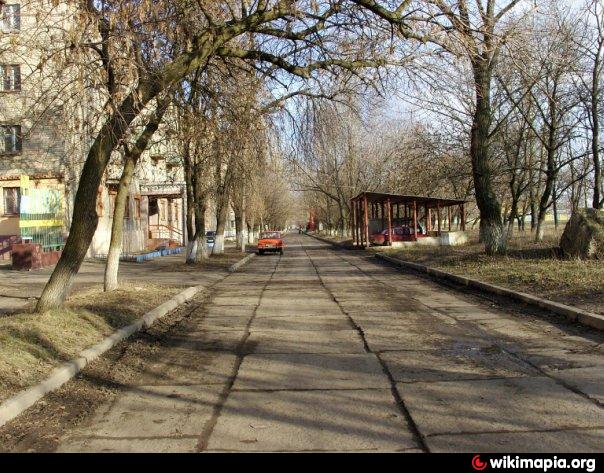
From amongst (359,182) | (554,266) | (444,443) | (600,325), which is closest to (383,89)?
(600,325)

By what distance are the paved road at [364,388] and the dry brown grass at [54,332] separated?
95 cm

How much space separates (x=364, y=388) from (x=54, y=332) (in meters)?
4.20

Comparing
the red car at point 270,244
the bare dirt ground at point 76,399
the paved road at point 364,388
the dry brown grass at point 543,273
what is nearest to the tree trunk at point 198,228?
the dry brown grass at point 543,273

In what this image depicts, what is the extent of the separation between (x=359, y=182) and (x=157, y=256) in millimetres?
26773

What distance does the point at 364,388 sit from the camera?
5402 millimetres

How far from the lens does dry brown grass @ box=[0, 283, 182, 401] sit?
569 cm

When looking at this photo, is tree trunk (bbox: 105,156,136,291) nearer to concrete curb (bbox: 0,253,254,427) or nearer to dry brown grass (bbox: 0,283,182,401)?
dry brown grass (bbox: 0,283,182,401)

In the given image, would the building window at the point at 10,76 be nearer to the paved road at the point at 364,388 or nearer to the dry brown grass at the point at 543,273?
the paved road at the point at 364,388

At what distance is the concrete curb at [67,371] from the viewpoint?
4801 mm

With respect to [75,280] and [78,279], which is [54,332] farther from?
[78,279]

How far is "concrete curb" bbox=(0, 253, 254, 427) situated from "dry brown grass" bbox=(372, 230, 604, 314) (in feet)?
23.3

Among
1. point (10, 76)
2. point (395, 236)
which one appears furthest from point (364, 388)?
point (395, 236)
